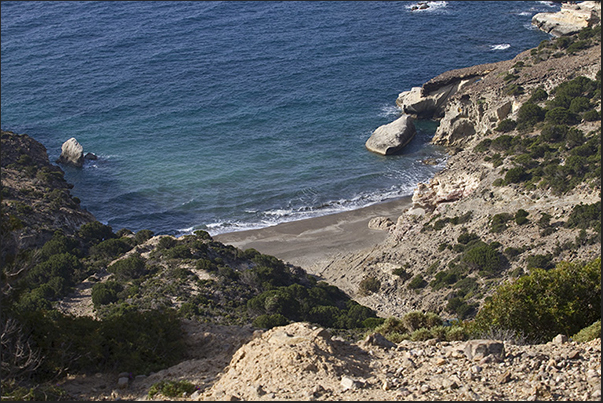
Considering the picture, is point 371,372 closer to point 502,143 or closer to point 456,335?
point 456,335

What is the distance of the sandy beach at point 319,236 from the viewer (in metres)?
50.7

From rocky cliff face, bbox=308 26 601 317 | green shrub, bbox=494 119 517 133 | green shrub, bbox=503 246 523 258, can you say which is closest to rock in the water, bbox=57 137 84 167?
rocky cliff face, bbox=308 26 601 317

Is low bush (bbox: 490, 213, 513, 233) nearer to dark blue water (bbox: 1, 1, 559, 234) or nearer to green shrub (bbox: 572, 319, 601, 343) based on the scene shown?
dark blue water (bbox: 1, 1, 559, 234)

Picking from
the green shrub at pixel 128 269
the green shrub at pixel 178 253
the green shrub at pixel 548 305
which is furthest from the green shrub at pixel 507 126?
the green shrub at pixel 128 269

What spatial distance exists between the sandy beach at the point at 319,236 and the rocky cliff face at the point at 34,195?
13.1 m

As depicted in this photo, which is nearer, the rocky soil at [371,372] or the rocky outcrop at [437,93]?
the rocky soil at [371,372]

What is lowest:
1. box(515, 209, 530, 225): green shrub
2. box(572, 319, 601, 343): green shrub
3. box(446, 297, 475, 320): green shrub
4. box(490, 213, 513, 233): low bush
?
box(446, 297, 475, 320): green shrub

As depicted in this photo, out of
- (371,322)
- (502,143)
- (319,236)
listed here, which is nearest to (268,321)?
(371,322)

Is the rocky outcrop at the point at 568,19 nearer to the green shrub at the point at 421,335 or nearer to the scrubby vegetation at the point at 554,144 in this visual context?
the scrubby vegetation at the point at 554,144

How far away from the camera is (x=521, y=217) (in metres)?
42.2

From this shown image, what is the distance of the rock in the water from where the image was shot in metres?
67.9

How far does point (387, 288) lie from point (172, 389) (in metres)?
26.5

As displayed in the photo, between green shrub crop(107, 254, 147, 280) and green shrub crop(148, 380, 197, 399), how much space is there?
19.2 meters

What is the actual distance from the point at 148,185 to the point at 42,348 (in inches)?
1805
